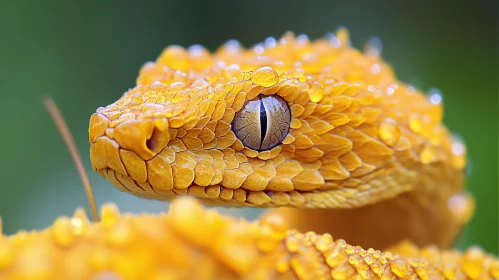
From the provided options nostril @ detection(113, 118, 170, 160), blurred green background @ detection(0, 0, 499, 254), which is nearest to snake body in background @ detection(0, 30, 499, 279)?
nostril @ detection(113, 118, 170, 160)

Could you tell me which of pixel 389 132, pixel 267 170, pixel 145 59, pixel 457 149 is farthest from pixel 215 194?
pixel 145 59

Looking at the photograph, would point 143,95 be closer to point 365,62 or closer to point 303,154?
point 303,154

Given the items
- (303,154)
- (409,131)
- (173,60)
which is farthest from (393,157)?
(173,60)

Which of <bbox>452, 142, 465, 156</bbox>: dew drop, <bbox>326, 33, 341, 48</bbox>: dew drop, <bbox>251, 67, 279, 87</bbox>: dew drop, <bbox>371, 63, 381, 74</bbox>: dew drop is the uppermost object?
<bbox>326, 33, 341, 48</bbox>: dew drop

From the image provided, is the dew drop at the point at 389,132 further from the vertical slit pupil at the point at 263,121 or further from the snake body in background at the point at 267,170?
the vertical slit pupil at the point at 263,121

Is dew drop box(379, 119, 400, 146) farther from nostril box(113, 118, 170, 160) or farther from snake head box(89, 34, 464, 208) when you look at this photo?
nostril box(113, 118, 170, 160)

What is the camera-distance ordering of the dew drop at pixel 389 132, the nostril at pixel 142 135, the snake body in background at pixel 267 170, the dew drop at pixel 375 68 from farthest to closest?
1. the dew drop at pixel 375 68
2. the dew drop at pixel 389 132
3. the nostril at pixel 142 135
4. the snake body in background at pixel 267 170

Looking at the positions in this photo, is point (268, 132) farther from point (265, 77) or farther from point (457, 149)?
point (457, 149)

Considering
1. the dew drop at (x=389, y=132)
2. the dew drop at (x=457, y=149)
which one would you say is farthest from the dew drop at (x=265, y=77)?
the dew drop at (x=457, y=149)
